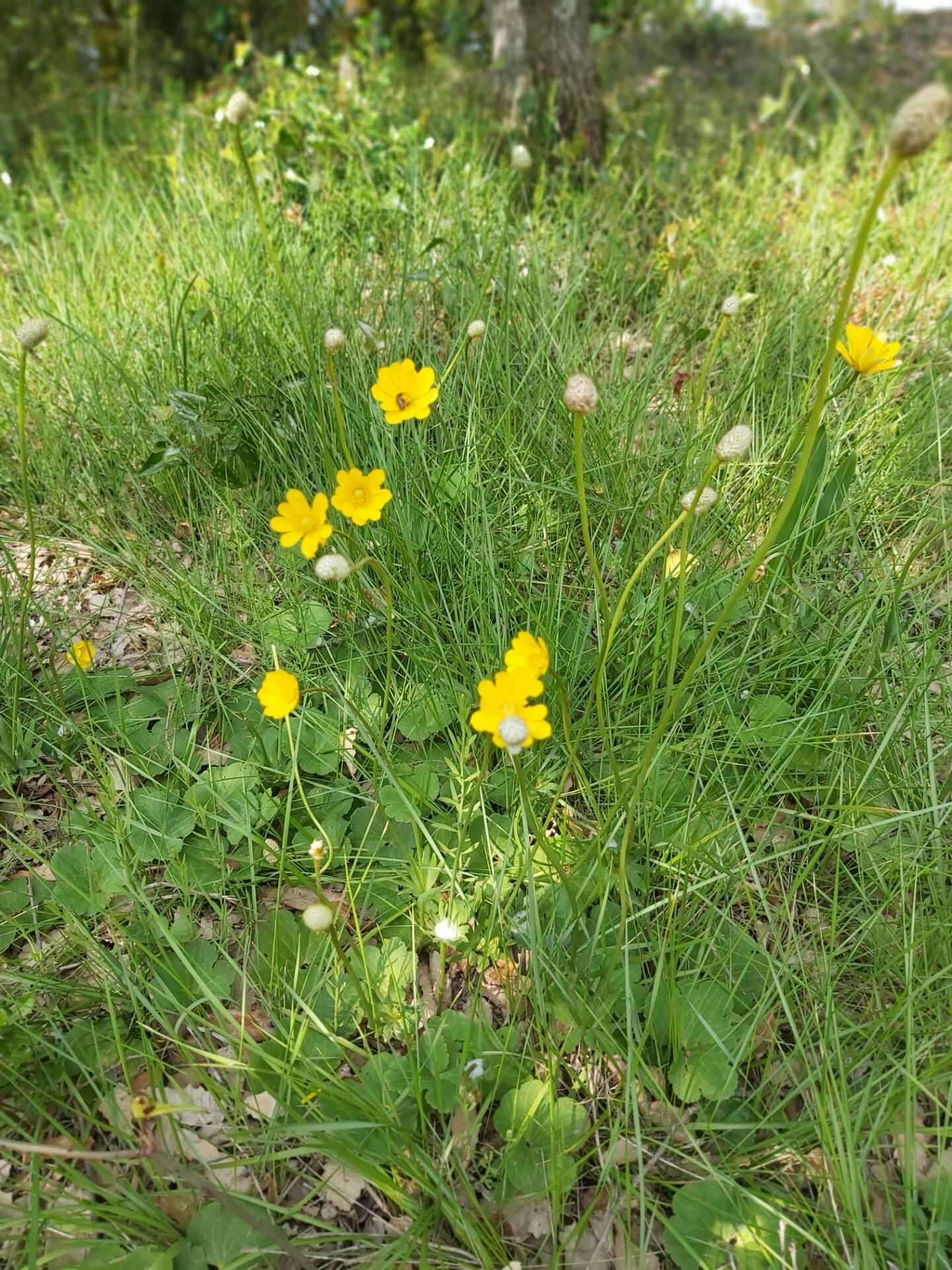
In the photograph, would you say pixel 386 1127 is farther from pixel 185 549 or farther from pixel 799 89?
pixel 799 89

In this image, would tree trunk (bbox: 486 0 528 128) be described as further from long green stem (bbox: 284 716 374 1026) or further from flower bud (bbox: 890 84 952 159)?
long green stem (bbox: 284 716 374 1026)

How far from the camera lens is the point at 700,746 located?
146 cm

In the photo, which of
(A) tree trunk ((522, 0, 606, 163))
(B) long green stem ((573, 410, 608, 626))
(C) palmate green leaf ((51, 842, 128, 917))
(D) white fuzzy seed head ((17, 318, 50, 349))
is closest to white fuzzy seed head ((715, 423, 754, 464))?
(B) long green stem ((573, 410, 608, 626))

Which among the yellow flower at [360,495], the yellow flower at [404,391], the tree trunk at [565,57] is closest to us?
the yellow flower at [360,495]

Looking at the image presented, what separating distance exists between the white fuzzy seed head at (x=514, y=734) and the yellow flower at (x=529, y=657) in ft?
0.38

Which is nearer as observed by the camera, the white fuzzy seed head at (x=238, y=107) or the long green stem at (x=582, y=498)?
the long green stem at (x=582, y=498)

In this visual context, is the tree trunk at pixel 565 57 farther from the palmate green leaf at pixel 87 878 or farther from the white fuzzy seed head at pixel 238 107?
the palmate green leaf at pixel 87 878

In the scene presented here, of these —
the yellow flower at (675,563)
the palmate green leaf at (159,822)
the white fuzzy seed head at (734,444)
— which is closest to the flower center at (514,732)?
the white fuzzy seed head at (734,444)

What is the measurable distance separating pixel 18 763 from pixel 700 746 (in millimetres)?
1319

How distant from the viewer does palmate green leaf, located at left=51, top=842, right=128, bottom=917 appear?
136 cm

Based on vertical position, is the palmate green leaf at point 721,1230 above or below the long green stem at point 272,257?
below

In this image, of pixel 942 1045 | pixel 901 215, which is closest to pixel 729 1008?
pixel 942 1045

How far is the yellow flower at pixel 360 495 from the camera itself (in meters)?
1.34

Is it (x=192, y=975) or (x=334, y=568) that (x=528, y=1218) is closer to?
(x=192, y=975)
